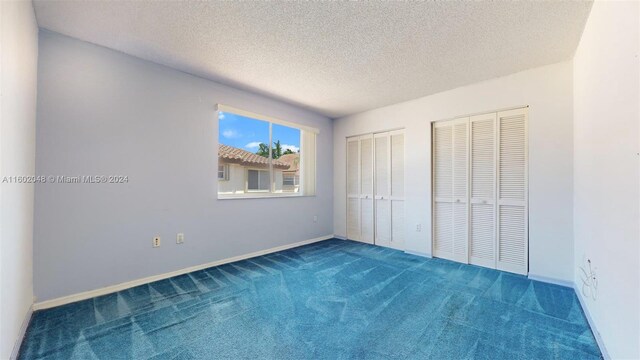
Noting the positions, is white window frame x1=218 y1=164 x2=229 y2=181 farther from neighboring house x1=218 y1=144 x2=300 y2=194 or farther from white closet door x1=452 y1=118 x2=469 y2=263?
white closet door x1=452 y1=118 x2=469 y2=263

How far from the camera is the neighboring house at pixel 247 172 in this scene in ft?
12.1

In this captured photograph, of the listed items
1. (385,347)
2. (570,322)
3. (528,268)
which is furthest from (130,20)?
(528,268)

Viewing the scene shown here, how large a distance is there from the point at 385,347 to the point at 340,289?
0.98m

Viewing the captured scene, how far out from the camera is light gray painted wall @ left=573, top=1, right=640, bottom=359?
131 centimetres

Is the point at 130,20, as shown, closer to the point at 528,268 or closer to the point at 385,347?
the point at 385,347

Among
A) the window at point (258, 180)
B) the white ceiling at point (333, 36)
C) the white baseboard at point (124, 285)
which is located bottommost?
the white baseboard at point (124, 285)

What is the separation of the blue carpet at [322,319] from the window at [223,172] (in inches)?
51.1

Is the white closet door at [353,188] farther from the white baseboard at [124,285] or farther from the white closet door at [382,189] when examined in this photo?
the white baseboard at [124,285]

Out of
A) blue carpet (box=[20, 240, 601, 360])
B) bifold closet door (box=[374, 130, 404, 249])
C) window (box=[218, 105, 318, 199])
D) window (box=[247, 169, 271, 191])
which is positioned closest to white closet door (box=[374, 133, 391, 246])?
bifold closet door (box=[374, 130, 404, 249])

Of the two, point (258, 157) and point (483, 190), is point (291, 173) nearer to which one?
point (258, 157)

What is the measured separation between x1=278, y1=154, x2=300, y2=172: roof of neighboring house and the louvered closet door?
10.3 ft

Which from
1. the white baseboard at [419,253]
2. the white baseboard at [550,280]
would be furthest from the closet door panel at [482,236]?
the white baseboard at [419,253]

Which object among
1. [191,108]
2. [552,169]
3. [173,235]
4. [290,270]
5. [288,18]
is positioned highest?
[288,18]

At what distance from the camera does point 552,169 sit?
287cm
